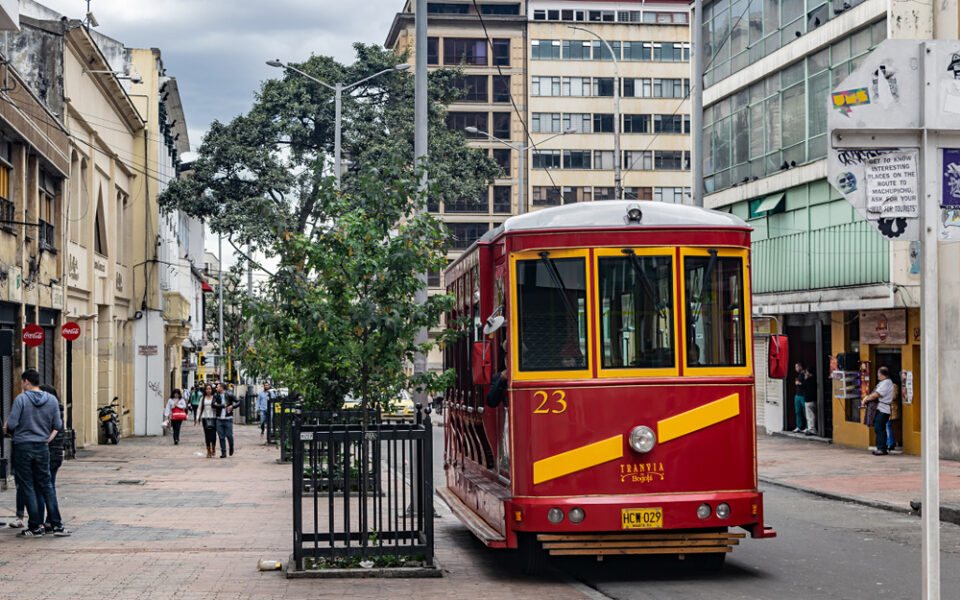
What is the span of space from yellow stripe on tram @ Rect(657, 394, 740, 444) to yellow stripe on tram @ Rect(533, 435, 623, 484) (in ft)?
1.26

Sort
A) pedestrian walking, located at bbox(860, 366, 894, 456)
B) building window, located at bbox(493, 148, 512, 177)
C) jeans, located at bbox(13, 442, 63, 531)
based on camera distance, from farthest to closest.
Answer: building window, located at bbox(493, 148, 512, 177)
pedestrian walking, located at bbox(860, 366, 894, 456)
jeans, located at bbox(13, 442, 63, 531)

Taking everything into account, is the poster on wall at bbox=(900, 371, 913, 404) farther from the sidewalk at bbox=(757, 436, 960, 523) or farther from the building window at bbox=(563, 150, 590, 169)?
the building window at bbox=(563, 150, 590, 169)

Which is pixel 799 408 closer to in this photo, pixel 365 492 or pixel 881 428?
pixel 881 428

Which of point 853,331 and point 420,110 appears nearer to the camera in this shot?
point 420,110

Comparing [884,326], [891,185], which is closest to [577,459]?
[891,185]

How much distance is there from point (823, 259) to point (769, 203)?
3.15 metres

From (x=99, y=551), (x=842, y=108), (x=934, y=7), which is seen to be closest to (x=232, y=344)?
(x=934, y=7)

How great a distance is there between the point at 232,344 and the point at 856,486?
56685 mm

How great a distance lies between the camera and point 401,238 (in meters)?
11.8

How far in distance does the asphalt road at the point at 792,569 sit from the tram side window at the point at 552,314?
6.27 feet

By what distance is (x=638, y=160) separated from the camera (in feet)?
268

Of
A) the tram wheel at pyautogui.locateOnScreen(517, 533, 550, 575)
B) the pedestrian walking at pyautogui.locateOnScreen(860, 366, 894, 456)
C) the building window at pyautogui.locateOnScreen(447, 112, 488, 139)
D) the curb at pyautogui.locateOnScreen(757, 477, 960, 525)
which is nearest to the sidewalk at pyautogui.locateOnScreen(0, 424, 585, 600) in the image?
the tram wheel at pyautogui.locateOnScreen(517, 533, 550, 575)

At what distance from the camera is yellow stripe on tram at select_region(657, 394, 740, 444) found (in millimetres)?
10609

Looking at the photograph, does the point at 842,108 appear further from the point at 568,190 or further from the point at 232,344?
the point at 568,190
